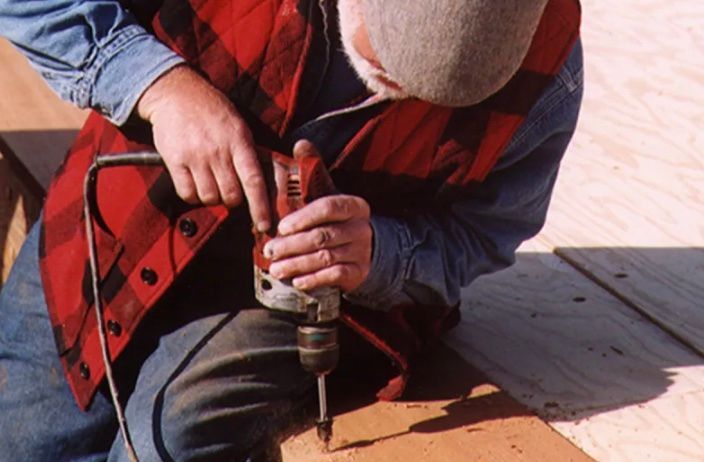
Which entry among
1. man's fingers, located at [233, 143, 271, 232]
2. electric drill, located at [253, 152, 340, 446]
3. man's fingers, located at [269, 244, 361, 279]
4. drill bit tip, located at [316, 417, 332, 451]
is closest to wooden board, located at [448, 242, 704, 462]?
drill bit tip, located at [316, 417, 332, 451]

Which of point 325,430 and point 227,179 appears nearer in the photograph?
point 227,179

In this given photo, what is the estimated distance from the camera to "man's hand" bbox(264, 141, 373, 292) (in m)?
2.10

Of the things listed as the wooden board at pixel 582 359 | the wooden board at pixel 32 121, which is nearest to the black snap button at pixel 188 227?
the wooden board at pixel 582 359

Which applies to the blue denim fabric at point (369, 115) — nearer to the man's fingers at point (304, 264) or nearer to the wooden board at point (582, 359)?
the man's fingers at point (304, 264)

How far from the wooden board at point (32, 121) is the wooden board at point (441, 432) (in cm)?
119

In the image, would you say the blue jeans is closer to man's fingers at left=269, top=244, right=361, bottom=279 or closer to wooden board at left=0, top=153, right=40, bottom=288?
man's fingers at left=269, top=244, right=361, bottom=279

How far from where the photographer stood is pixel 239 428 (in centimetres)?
242

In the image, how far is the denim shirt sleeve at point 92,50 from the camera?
227 centimetres

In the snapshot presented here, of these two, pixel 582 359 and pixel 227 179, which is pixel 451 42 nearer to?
pixel 227 179

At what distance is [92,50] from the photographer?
2324mm

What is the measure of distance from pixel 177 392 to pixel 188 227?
29 centimetres

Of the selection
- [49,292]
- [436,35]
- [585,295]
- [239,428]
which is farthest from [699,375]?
[49,292]

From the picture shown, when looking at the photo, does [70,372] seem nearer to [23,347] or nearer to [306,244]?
[23,347]

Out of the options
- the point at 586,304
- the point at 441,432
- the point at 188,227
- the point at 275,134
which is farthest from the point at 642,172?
the point at 188,227
